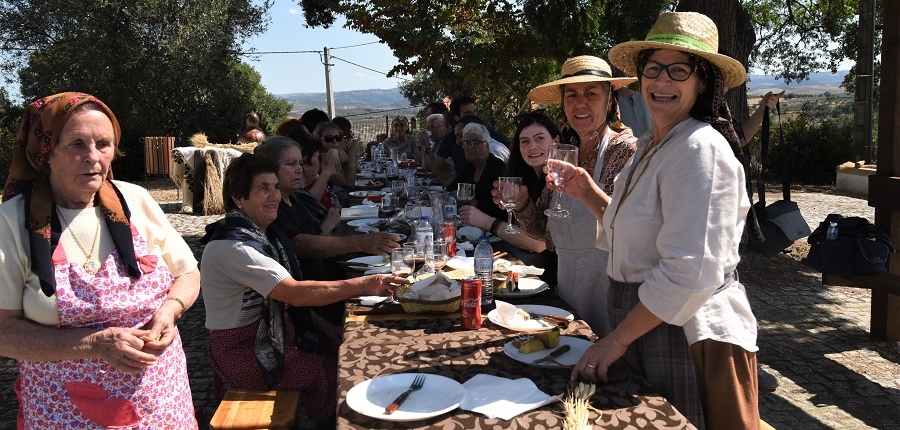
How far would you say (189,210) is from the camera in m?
13.9

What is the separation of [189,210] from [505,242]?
10.9 metres

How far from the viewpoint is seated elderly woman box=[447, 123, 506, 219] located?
222 inches

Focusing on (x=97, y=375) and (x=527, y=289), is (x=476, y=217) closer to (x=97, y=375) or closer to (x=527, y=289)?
(x=527, y=289)

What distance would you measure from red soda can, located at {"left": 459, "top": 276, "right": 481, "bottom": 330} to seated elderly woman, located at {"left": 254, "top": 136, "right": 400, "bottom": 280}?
1.22m

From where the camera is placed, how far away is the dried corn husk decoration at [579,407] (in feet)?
5.91

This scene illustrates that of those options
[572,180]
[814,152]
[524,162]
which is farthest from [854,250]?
[814,152]

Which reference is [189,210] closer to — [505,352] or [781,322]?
[781,322]

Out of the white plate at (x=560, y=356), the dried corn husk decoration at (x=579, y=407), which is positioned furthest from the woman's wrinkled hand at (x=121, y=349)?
the dried corn husk decoration at (x=579, y=407)

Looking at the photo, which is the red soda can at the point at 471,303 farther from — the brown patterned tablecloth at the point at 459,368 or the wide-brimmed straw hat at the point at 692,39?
the wide-brimmed straw hat at the point at 692,39

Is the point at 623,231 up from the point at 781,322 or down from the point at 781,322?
up

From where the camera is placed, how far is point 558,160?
263cm

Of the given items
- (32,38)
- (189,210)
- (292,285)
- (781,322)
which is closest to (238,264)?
(292,285)

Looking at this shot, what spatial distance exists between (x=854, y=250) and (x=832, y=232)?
0.84 ft

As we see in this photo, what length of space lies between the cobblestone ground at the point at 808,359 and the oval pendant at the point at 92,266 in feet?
6.63
